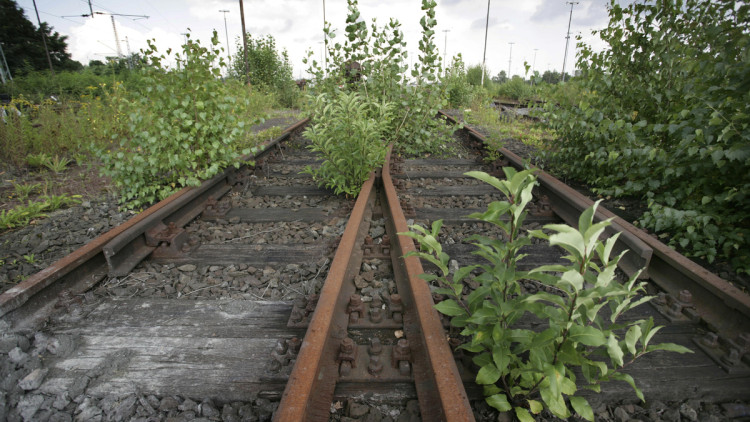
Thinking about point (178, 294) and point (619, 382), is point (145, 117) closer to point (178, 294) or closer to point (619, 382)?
point (178, 294)

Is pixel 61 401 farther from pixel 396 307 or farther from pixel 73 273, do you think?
pixel 396 307

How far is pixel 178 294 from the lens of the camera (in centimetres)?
217

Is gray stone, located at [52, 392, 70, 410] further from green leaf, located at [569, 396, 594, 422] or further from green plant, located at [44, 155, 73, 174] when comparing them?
green plant, located at [44, 155, 73, 174]

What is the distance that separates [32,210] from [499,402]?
12.9 feet

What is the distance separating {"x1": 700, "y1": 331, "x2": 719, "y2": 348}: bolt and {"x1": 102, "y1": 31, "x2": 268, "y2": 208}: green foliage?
144 inches

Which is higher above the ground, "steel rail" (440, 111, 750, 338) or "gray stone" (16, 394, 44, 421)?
"steel rail" (440, 111, 750, 338)

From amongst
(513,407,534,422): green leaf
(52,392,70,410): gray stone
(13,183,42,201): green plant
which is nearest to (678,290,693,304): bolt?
(513,407,534,422): green leaf

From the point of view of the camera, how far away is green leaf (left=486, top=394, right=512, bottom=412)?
129cm

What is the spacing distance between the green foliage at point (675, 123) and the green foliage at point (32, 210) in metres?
4.89

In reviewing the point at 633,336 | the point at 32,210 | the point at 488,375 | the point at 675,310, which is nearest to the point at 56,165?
the point at 32,210

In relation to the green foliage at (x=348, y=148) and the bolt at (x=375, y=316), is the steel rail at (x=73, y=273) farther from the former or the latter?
the bolt at (x=375, y=316)

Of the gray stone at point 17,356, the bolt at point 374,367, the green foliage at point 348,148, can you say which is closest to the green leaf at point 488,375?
the bolt at point 374,367

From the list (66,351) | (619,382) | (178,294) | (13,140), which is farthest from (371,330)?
(13,140)

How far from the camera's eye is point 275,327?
1845 mm
